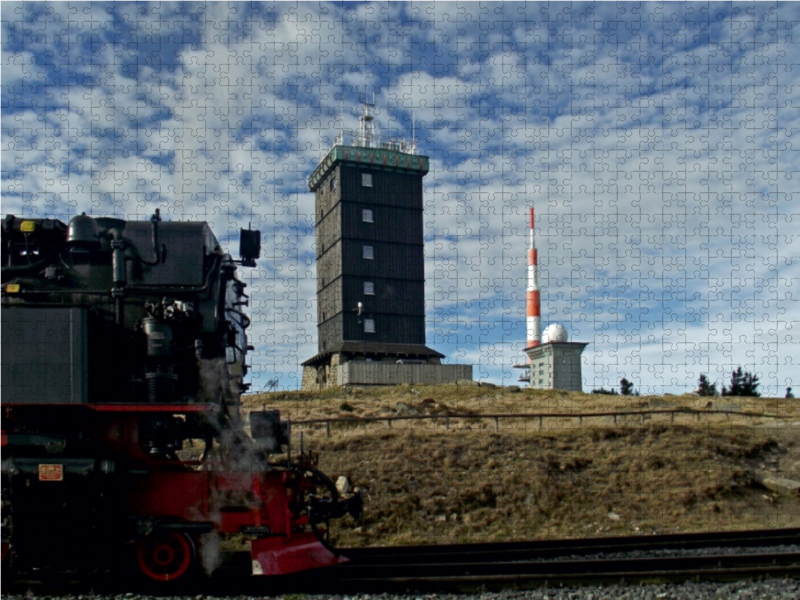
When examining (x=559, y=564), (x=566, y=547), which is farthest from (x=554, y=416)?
(x=559, y=564)

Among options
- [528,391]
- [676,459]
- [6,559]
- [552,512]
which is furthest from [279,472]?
[528,391]

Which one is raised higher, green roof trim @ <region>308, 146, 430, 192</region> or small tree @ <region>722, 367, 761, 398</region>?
green roof trim @ <region>308, 146, 430, 192</region>

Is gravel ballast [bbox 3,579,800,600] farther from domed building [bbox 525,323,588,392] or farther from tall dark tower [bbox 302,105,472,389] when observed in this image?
tall dark tower [bbox 302,105,472,389]

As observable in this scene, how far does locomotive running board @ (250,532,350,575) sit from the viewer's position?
8.21 metres

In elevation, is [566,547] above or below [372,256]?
below

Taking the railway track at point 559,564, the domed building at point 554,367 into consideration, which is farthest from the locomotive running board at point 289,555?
the domed building at point 554,367

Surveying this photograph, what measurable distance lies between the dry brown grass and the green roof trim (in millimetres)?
24223

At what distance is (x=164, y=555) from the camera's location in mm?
8562

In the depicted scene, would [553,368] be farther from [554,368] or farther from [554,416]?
[554,416]

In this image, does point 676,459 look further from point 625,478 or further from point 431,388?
point 431,388

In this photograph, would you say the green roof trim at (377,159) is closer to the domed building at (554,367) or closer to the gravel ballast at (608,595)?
the domed building at (554,367)

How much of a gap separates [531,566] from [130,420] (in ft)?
16.8

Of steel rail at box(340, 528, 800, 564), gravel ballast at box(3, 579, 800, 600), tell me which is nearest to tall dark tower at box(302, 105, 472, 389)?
steel rail at box(340, 528, 800, 564)

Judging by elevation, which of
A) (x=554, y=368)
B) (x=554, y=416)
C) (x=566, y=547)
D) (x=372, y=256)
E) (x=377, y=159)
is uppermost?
(x=377, y=159)
